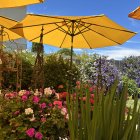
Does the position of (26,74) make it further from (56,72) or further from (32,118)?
(32,118)

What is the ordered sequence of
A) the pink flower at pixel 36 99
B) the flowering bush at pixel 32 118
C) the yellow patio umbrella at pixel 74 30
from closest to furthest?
the flowering bush at pixel 32 118 → the pink flower at pixel 36 99 → the yellow patio umbrella at pixel 74 30

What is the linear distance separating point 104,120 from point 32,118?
8.99 ft

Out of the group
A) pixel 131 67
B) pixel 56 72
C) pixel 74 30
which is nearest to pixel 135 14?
pixel 74 30

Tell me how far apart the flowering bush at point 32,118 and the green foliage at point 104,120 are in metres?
2.48

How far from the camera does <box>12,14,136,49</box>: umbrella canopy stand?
795cm

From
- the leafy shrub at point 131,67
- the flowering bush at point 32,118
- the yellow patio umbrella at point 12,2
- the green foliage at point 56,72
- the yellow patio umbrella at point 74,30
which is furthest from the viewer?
the leafy shrub at point 131,67

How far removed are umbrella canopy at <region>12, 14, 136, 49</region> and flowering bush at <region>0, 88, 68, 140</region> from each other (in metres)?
2.83

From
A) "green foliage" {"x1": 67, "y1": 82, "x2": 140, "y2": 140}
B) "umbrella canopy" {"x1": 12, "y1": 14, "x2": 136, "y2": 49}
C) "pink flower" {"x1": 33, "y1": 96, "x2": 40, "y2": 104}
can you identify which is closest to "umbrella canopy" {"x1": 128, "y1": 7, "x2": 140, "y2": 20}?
"umbrella canopy" {"x1": 12, "y1": 14, "x2": 136, "y2": 49}

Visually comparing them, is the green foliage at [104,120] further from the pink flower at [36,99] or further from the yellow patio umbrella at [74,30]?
the yellow patio umbrella at [74,30]

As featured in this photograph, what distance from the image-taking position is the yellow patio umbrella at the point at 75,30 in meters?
7.95

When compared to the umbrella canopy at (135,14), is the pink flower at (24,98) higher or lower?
lower

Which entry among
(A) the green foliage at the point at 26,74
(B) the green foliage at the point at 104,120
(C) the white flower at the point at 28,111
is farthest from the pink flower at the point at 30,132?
(A) the green foliage at the point at 26,74

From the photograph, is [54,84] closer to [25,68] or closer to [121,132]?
[25,68]

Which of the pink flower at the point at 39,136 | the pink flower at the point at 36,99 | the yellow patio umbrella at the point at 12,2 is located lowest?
the pink flower at the point at 39,136
